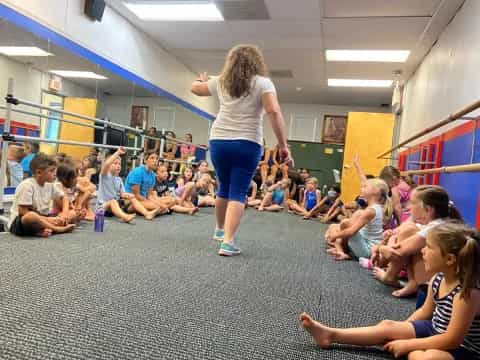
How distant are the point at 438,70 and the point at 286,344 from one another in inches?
177

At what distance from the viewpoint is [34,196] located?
2412mm

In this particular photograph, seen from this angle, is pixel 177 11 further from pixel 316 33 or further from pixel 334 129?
pixel 334 129

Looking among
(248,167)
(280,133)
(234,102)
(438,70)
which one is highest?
(438,70)

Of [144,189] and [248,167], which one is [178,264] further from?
[144,189]

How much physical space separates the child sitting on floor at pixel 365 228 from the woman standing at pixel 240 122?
0.68m

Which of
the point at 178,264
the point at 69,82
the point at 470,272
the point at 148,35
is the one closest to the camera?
the point at 470,272

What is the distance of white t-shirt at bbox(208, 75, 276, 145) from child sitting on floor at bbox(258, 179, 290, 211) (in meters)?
3.95

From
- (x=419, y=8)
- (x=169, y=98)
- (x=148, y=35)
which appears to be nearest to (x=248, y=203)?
(x=169, y=98)

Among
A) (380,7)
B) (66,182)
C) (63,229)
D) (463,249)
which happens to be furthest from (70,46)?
(463,249)

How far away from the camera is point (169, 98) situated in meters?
7.16

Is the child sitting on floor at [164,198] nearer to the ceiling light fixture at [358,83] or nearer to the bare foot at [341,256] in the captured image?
the bare foot at [341,256]

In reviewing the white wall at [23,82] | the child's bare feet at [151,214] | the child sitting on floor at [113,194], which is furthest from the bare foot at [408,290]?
the white wall at [23,82]

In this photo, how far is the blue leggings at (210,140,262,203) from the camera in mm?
2201

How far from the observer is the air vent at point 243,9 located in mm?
4500
